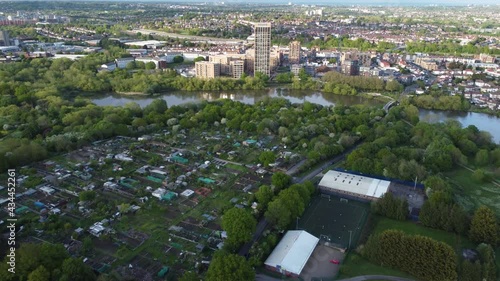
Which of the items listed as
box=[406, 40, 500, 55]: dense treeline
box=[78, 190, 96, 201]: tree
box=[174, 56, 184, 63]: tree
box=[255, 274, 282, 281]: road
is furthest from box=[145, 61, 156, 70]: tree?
box=[406, 40, 500, 55]: dense treeline

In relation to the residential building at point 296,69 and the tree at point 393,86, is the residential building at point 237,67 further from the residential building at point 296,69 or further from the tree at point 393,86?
the tree at point 393,86

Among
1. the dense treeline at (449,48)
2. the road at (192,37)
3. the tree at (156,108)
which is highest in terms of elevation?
the road at (192,37)

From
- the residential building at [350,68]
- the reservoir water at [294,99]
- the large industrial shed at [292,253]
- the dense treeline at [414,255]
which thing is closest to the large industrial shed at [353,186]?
the dense treeline at [414,255]

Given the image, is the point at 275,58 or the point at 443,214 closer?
the point at 443,214

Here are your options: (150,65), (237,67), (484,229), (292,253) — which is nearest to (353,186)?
(484,229)

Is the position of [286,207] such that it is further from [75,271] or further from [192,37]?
[192,37]
